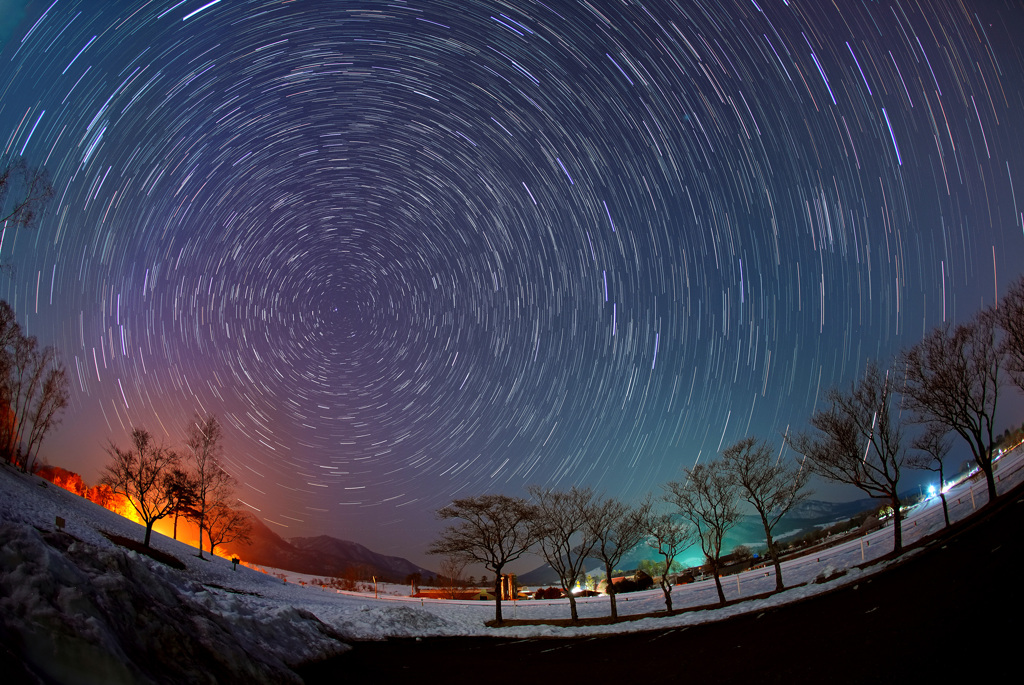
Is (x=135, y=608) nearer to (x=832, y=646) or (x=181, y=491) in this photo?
(x=832, y=646)

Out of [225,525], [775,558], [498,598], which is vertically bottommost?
[498,598]

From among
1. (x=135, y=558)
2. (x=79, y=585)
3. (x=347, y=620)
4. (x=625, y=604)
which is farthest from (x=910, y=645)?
(x=625, y=604)

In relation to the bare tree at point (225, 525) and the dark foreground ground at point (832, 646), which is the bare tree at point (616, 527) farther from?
the bare tree at point (225, 525)

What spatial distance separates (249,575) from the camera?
4338 centimetres

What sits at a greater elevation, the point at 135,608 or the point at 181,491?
the point at 181,491

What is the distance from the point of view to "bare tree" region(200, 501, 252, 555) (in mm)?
51219

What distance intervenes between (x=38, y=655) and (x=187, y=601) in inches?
208

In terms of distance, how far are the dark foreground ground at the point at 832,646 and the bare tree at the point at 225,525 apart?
143ft

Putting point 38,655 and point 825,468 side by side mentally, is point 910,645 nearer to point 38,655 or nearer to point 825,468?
point 38,655

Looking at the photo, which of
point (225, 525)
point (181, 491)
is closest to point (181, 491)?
point (181, 491)

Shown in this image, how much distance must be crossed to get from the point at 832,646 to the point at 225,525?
63189 millimetres

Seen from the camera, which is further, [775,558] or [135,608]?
[775,558]

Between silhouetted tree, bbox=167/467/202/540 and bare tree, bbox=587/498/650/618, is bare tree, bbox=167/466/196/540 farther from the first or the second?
bare tree, bbox=587/498/650/618

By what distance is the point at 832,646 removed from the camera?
392 inches
